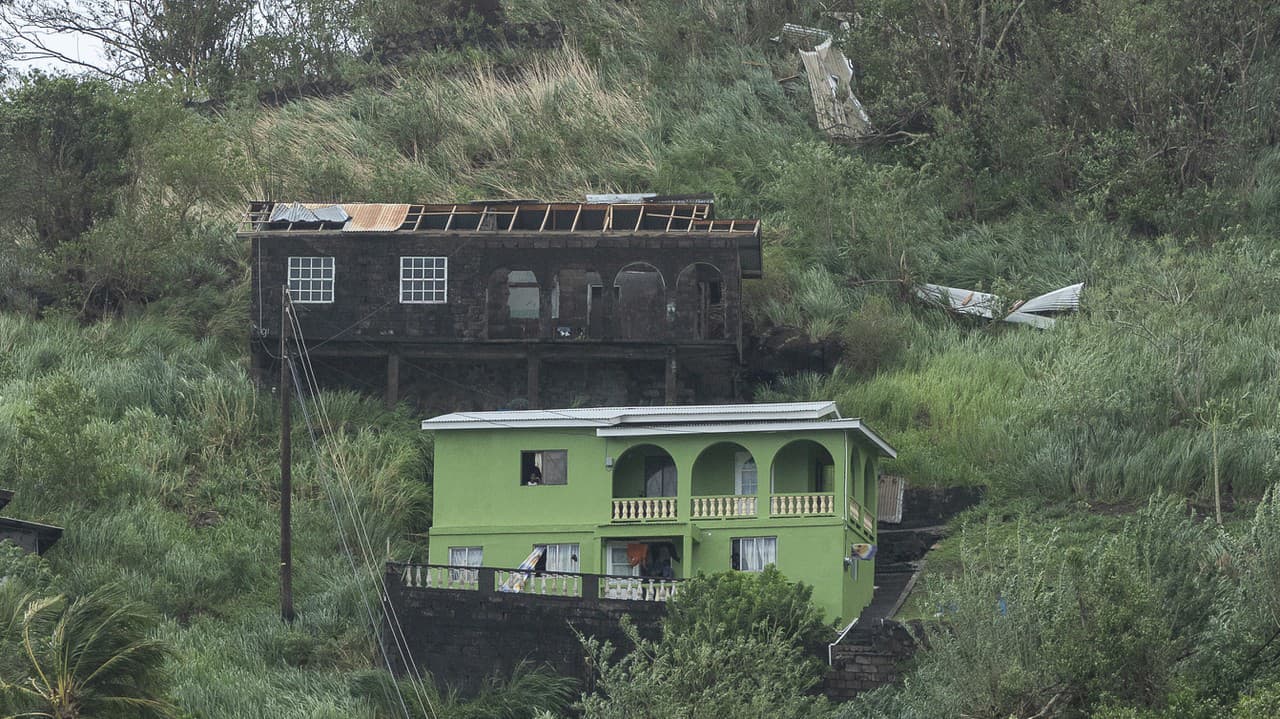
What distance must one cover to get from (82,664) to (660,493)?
54.7 ft

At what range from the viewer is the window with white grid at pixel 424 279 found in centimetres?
4931

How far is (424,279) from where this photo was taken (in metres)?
49.4

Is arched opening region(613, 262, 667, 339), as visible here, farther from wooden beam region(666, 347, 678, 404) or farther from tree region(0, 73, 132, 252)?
tree region(0, 73, 132, 252)

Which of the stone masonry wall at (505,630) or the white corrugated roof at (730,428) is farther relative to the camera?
the white corrugated roof at (730,428)

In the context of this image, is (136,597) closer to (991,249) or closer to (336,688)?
(336,688)

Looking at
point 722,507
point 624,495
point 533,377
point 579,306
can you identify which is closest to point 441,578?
point 624,495

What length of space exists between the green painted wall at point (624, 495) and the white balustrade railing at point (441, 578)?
1.96 metres

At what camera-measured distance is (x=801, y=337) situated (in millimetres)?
51688

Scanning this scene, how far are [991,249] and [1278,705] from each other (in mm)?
32123

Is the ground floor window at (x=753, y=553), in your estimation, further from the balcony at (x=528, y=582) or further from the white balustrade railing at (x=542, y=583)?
the white balustrade railing at (x=542, y=583)

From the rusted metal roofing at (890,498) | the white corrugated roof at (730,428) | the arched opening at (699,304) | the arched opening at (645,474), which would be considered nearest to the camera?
the white corrugated roof at (730,428)

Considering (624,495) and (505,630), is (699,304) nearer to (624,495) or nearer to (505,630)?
(624,495)

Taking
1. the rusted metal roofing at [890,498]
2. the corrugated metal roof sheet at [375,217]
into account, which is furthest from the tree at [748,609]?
the corrugated metal roof sheet at [375,217]

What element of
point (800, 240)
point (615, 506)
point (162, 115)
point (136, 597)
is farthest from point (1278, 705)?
point (162, 115)
